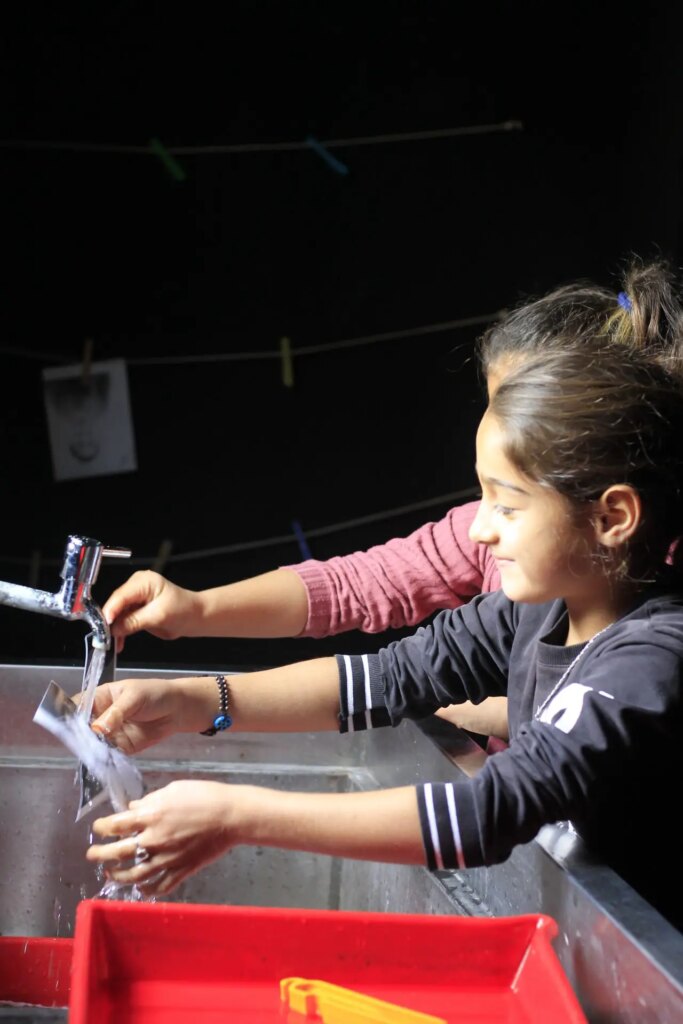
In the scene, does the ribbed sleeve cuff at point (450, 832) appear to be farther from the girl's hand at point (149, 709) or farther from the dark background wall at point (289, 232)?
the dark background wall at point (289, 232)

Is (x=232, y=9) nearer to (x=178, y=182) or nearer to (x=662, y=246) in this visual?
(x=178, y=182)

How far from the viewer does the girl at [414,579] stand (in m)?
Answer: 1.21

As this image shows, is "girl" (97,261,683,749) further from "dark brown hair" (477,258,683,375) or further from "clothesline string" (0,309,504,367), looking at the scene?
"clothesline string" (0,309,504,367)

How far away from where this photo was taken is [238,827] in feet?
2.72

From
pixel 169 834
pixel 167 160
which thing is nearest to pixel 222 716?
pixel 169 834

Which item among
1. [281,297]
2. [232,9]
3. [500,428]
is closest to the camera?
[500,428]

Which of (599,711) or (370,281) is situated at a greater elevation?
(370,281)

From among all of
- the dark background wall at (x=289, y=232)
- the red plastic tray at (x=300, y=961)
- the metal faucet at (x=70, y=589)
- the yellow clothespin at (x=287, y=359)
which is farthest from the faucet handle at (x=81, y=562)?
the yellow clothespin at (x=287, y=359)

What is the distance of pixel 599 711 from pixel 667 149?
183cm

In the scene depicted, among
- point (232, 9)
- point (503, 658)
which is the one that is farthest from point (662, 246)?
point (503, 658)

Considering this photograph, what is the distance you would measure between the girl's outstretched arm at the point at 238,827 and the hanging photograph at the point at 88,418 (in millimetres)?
1829

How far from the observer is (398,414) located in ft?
8.56

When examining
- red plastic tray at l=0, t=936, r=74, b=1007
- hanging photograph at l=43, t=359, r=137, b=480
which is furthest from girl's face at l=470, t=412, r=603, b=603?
hanging photograph at l=43, t=359, r=137, b=480

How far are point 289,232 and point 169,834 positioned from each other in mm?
1863
